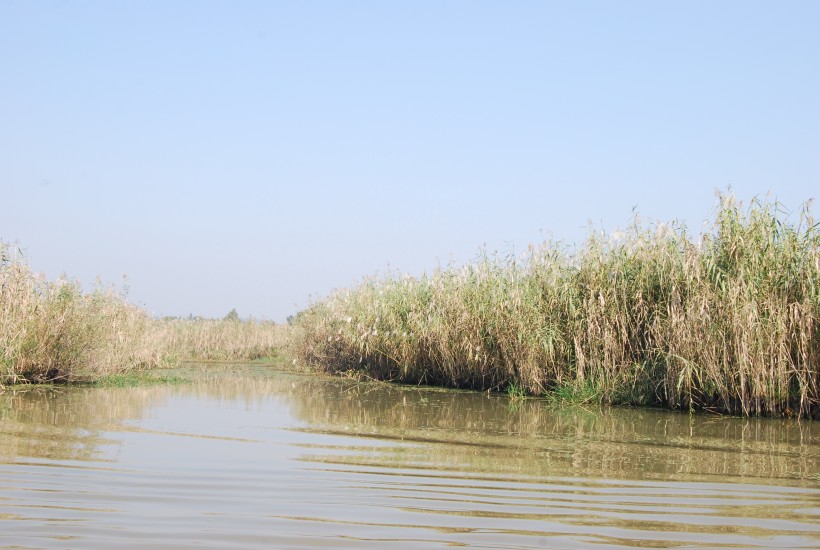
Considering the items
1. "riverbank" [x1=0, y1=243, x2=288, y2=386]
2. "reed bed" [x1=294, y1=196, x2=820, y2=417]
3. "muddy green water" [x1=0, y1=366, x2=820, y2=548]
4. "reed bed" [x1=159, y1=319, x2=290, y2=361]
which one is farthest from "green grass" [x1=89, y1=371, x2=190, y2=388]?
"reed bed" [x1=159, y1=319, x2=290, y2=361]

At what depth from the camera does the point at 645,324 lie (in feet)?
37.8

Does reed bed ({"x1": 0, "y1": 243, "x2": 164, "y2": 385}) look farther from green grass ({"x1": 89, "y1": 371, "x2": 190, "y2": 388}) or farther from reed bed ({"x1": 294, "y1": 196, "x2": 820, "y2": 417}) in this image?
reed bed ({"x1": 294, "y1": 196, "x2": 820, "y2": 417})

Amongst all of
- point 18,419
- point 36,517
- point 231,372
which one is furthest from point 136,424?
point 231,372

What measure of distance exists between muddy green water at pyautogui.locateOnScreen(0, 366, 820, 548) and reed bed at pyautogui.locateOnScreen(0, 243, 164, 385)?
1.77m

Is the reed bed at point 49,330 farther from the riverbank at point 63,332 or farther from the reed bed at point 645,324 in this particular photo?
the reed bed at point 645,324

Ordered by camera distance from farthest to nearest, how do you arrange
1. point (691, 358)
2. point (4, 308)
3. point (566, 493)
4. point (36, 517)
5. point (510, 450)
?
point (4, 308), point (691, 358), point (510, 450), point (566, 493), point (36, 517)

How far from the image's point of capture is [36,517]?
3527 millimetres

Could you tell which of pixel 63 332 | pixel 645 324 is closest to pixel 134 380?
pixel 63 332

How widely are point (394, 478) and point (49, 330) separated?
8.86m

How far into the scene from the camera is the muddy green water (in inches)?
138

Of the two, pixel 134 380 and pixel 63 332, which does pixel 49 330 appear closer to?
pixel 63 332

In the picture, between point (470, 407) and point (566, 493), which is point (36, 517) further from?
point (470, 407)

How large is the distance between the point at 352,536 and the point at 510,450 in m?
3.62

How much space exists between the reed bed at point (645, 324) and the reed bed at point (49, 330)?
548cm
